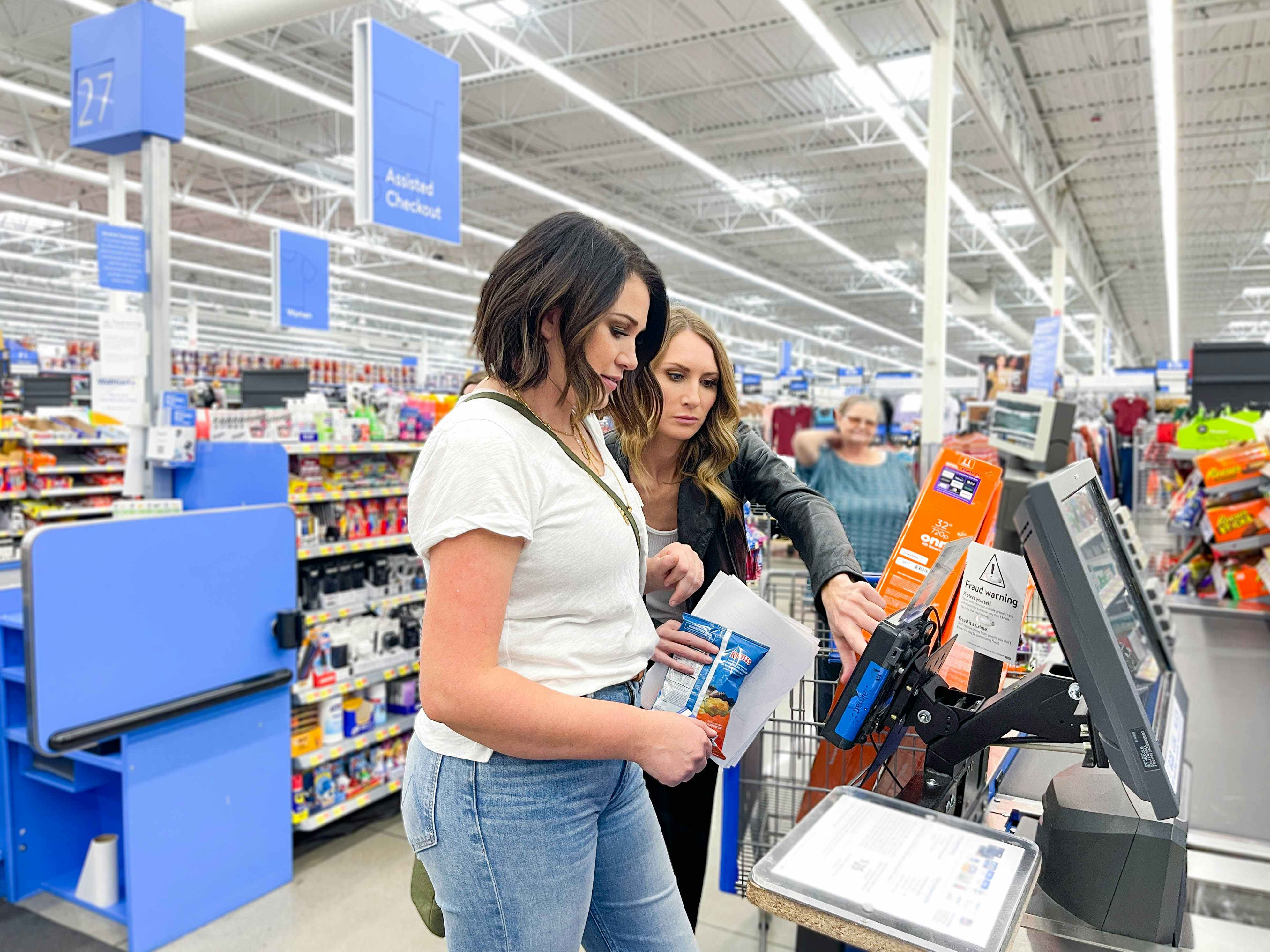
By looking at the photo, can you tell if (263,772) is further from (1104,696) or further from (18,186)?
(18,186)

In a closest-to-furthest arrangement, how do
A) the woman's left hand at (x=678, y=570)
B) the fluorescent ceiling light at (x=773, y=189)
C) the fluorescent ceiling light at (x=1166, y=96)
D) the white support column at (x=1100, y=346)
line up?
1. the woman's left hand at (x=678, y=570)
2. the fluorescent ceiling light at (x=1166, y=96)
3. the fluorescent ceiling light at (x=773, y=189)
4. the white support column at (x=1100, y=346)

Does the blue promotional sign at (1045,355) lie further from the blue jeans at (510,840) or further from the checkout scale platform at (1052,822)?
Answer: the blue jeans at (510,840)

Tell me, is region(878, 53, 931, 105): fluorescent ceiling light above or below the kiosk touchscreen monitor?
above

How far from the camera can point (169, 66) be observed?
3.80 meters

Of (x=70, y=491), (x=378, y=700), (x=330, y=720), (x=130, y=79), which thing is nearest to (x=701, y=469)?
(x=330, y=720)

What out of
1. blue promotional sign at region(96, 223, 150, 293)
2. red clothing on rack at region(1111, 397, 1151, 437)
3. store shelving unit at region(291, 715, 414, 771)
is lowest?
store shelving unit at region(291, 715, 414, 771)

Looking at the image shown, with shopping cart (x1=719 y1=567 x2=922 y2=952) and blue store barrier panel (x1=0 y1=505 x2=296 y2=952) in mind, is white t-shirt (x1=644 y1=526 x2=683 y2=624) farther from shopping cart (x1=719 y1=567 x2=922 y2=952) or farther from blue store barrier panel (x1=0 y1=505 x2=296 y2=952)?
blue store barrier panel (x1=0 y1=505 x2=296 y2=952)

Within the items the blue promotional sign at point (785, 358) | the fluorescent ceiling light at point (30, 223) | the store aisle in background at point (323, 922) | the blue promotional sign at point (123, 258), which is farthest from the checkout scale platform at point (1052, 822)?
the fluorescent ceiling light at point (30, 223)

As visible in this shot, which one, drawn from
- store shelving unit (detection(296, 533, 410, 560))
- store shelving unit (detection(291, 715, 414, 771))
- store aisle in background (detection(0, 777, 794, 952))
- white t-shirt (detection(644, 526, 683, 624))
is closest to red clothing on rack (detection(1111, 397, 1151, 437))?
store aisle in background (detection(0, 777, 794, 952))

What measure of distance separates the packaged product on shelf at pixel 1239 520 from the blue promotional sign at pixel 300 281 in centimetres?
886

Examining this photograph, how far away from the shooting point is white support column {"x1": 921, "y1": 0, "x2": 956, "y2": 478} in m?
6.92

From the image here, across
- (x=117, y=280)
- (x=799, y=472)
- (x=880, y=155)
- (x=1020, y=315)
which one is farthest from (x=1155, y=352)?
(x=117, y=280)

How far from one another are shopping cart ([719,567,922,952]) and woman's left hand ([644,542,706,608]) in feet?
0.78

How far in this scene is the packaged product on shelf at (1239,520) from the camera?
3.48 metres
